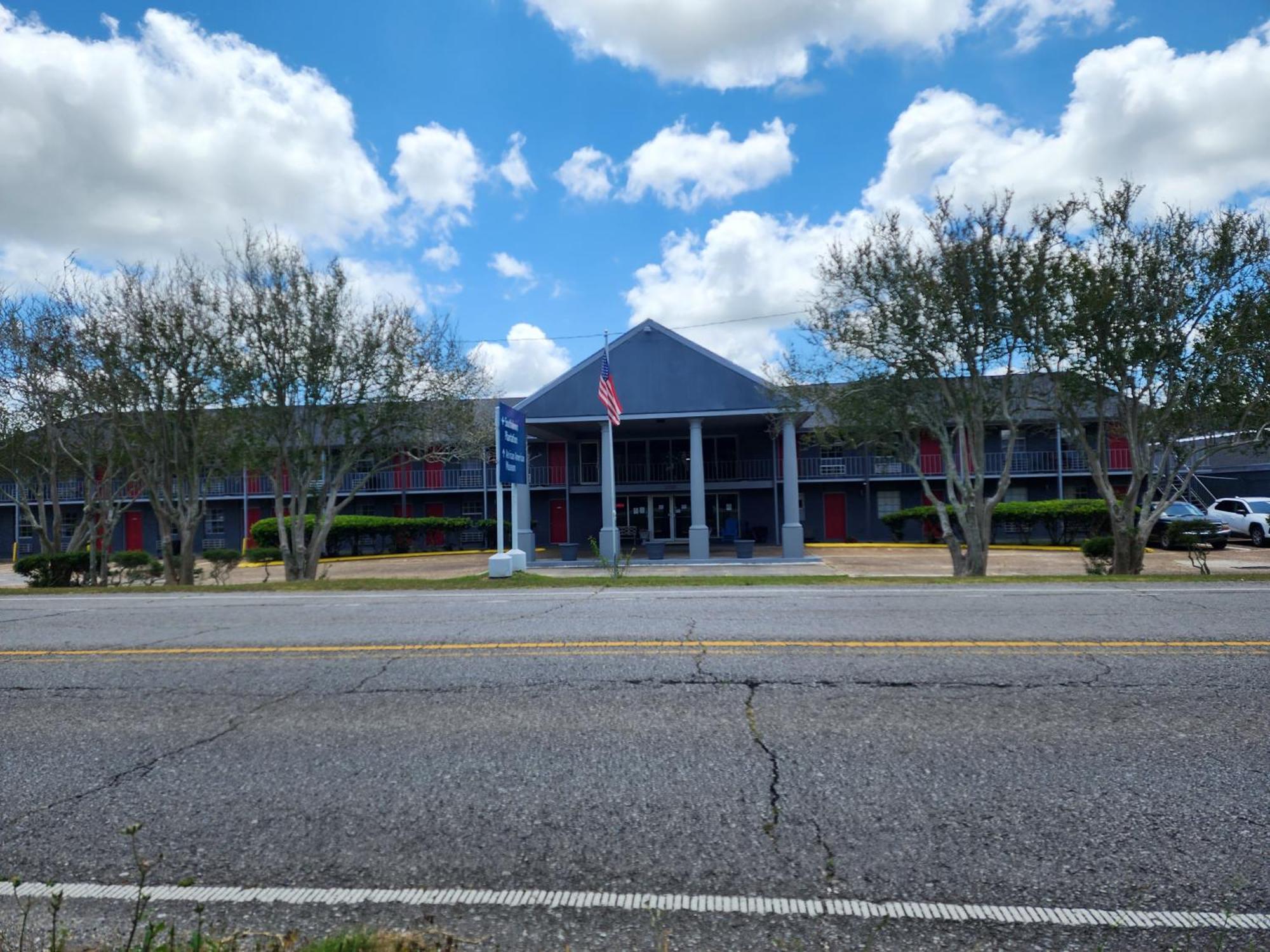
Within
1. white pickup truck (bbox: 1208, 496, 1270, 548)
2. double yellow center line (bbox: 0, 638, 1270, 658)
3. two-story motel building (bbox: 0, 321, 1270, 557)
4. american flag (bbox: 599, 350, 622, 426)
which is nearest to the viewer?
double yellow center line (bbox: 0, 638, 1270, 658)

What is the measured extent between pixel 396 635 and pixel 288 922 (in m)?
5.79

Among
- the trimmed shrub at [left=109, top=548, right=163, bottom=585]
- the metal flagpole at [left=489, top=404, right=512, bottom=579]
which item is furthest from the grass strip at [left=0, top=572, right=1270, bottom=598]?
the trimmed shrub at [left=109, top=548, right=163, bottom=585]

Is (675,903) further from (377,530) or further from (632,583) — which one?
(377,530)

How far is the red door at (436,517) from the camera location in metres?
38.7

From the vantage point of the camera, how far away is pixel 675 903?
10.0ft

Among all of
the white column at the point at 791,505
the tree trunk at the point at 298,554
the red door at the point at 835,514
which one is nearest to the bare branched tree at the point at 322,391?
the tree trunk at the point at 298,554

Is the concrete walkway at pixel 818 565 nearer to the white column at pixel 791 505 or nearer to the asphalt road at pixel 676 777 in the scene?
the white column at pixel 791 505

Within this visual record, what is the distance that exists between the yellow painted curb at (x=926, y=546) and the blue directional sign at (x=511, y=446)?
59.2 ft

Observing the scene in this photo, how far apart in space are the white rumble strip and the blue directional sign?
1585 cm

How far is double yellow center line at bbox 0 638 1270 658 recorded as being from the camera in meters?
7.21

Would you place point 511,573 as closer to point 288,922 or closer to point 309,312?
point 309,312

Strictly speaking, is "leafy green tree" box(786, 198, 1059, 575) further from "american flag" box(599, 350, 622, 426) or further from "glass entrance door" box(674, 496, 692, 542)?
"glass entrance door" box(674, 496, 692, 542)

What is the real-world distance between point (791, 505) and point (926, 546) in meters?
10.2

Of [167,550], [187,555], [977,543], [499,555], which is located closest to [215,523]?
[167,550]
